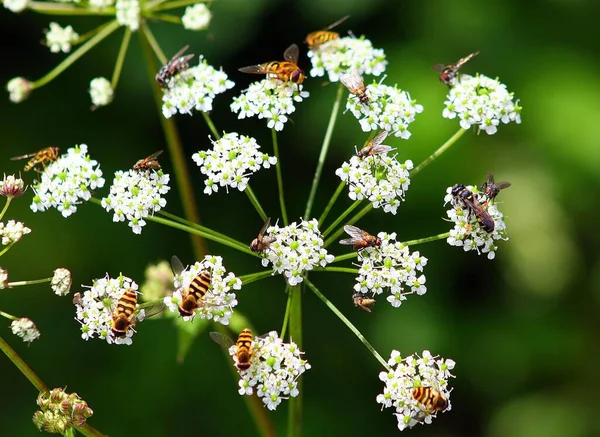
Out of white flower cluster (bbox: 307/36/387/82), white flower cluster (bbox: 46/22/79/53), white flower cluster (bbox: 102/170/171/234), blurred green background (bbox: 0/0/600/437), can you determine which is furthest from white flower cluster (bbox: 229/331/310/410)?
blurred green background (bbox: 0/0/600/437)

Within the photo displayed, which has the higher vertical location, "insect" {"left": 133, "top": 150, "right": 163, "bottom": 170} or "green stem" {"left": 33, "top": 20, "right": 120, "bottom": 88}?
"green stem" {"left": 33, "top": 20, "right": 120, "bottom": 88}

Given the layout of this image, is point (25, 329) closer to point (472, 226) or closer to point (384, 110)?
point (384, 110)

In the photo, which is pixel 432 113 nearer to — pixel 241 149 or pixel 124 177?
pixel 241 149

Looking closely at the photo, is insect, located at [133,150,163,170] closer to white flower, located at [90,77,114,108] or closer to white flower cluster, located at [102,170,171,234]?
white flower cluster, located at [102,170,171,234]

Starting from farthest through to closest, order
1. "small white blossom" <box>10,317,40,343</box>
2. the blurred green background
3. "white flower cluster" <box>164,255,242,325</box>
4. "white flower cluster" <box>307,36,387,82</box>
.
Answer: the blurred green background, "white flower cluster" <box>307,36,387,82</box>, "white flower cluster" <box>164,255,242,325</box>, "small white blossom" <box>10,317,40,343</box>

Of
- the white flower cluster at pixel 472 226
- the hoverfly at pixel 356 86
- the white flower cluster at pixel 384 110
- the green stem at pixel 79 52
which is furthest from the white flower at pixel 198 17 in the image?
the white flower cluster at pixel 472 226

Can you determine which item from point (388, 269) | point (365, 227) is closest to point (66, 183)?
point (388, 269)
